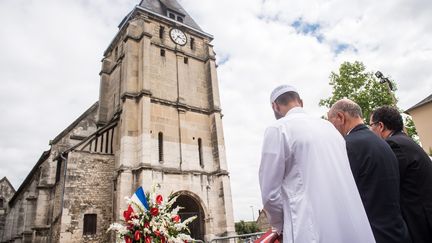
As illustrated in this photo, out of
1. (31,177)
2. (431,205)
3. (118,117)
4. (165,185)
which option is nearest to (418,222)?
(431,205)

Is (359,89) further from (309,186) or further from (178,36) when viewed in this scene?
(309,186)

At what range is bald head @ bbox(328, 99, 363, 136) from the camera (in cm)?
296

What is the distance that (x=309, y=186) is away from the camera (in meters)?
2.05

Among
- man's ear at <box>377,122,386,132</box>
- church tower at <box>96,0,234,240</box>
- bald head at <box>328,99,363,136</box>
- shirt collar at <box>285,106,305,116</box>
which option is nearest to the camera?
shirt collar at <box>285,106,305,116</box>

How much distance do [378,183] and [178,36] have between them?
72.4ft

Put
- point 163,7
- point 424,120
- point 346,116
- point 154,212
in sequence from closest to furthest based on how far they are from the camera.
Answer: point 346,116 < point 154,212 < point 424,120 < point 163,7

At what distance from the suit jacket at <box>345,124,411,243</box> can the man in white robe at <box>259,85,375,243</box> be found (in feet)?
1.21

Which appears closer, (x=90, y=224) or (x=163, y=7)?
(x=90, y=224)

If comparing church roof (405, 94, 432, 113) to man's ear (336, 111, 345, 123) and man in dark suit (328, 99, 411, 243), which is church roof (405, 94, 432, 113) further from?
man in dark suit (328, 99, 411, 243)

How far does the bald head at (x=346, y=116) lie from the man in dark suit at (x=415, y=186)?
489mm

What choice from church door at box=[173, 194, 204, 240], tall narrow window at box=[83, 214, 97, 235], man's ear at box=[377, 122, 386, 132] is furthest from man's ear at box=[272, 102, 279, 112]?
tall narrow window at box=[83, 214, 97, 235]

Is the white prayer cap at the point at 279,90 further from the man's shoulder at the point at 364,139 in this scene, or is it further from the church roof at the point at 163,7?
the church roof at the point at 163,7

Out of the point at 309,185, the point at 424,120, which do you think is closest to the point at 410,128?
the point at 424,120

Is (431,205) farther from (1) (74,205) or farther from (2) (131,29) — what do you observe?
(2) (131,29)
